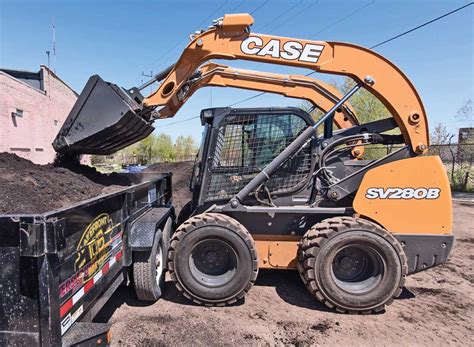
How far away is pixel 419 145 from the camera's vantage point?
3.94 metres

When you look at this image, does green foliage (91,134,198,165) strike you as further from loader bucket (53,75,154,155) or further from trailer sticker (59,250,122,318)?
trailer sticker (59,250,122,318)

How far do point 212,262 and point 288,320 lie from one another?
1101 mm

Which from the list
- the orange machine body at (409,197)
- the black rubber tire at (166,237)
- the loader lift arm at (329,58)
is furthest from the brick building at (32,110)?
the orange machine body at (409,197)

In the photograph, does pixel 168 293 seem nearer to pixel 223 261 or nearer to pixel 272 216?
pixel 223 261

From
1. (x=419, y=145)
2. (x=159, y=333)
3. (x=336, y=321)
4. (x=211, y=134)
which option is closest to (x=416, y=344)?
(x=336, y=321)

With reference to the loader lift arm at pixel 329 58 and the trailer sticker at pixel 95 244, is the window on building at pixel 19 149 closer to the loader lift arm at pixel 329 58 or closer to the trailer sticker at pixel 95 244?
the loader lift arm at pixel 329 58

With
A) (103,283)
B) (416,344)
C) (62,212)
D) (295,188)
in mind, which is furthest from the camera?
(295,188)

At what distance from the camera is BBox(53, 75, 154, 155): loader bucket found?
413 centimetres

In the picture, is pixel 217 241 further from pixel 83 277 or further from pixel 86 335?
pixel 86 335

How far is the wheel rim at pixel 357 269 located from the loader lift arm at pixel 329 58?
1456 millimetres

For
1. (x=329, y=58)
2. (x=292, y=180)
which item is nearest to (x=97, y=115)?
(x=292, y=180)

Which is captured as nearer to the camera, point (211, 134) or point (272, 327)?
point (272, 327)

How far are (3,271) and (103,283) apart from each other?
1.05m

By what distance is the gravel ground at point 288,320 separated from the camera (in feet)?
10.2
